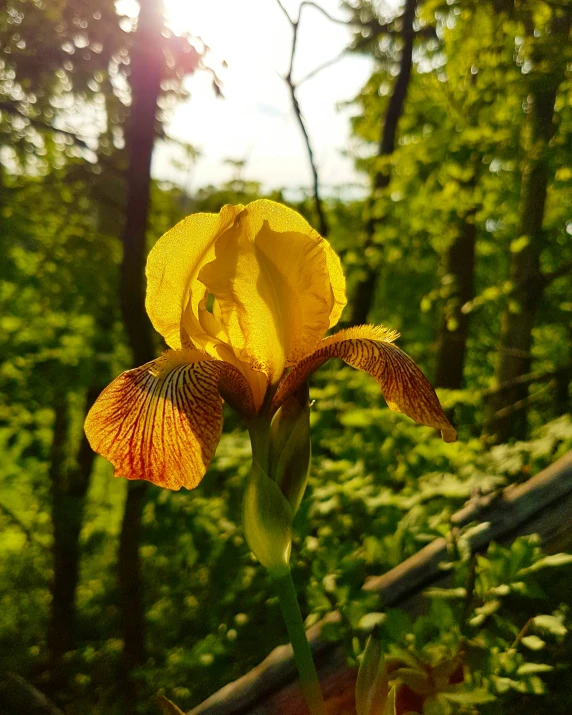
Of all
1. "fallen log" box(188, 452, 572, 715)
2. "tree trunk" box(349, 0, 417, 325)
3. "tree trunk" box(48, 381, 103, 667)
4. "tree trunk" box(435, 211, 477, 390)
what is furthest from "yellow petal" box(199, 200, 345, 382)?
→ "tree trunk" box(435, 211, 477, 390)

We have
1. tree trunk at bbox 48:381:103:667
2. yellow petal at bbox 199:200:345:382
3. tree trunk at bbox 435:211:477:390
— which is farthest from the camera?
tree trunk at bbox 435:211:477:390

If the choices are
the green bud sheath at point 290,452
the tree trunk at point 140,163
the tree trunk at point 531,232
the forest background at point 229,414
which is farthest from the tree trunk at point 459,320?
the green bud sheath at point 290,452

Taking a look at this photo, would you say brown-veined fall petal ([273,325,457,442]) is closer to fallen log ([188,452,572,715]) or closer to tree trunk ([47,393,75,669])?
fallen log ([188,452,572,715])

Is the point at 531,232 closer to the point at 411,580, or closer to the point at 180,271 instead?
the point at 411,580

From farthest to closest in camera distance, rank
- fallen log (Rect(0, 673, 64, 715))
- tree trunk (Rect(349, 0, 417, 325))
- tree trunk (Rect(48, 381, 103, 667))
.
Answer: tree trunk (Rect(349, 0, 417, 325)), tree trunk (Rect(48, 381, 103, 667)), fallen log (Rect(0, 673, 64, 715))

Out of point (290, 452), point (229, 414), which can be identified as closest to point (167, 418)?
point (290, 452)

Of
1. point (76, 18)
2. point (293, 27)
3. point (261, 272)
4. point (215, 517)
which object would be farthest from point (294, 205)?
point (261, 272)

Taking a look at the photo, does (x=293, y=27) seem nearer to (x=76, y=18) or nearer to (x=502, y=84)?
(x=502, y=84)
